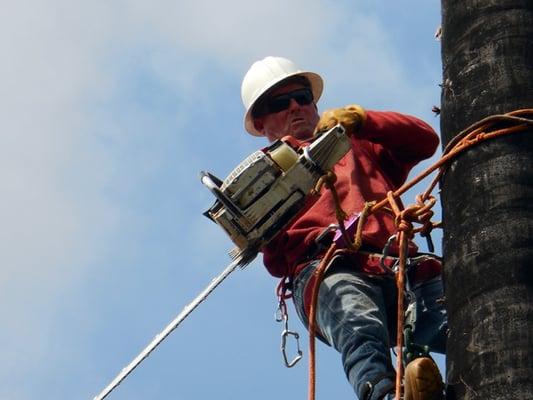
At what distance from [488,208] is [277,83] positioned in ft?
9.85

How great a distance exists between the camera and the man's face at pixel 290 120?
7410 millimetres

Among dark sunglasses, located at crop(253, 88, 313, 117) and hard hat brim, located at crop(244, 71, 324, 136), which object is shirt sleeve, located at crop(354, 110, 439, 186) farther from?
hard hat brim, located at crop(244, 71, 324, 136)

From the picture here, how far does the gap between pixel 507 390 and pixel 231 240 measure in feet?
7.52

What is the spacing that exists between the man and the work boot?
724mm

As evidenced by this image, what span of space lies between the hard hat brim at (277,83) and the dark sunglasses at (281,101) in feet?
0.13

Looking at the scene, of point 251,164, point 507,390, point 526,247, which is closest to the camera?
point 507,390

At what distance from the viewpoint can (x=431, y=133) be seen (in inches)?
271

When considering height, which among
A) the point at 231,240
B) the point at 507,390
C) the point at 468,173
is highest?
the point at 231,240


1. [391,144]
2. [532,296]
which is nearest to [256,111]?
[391,144]

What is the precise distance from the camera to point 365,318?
238 inches

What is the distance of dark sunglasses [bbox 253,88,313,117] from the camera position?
24.9 feet

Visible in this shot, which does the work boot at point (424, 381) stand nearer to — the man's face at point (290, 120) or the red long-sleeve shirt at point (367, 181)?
the red long-sleeve shirt at point (367, 181)

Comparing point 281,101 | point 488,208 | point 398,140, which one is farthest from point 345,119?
point 488,208

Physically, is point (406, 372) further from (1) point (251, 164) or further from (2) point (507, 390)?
(1) point (251, 164)
